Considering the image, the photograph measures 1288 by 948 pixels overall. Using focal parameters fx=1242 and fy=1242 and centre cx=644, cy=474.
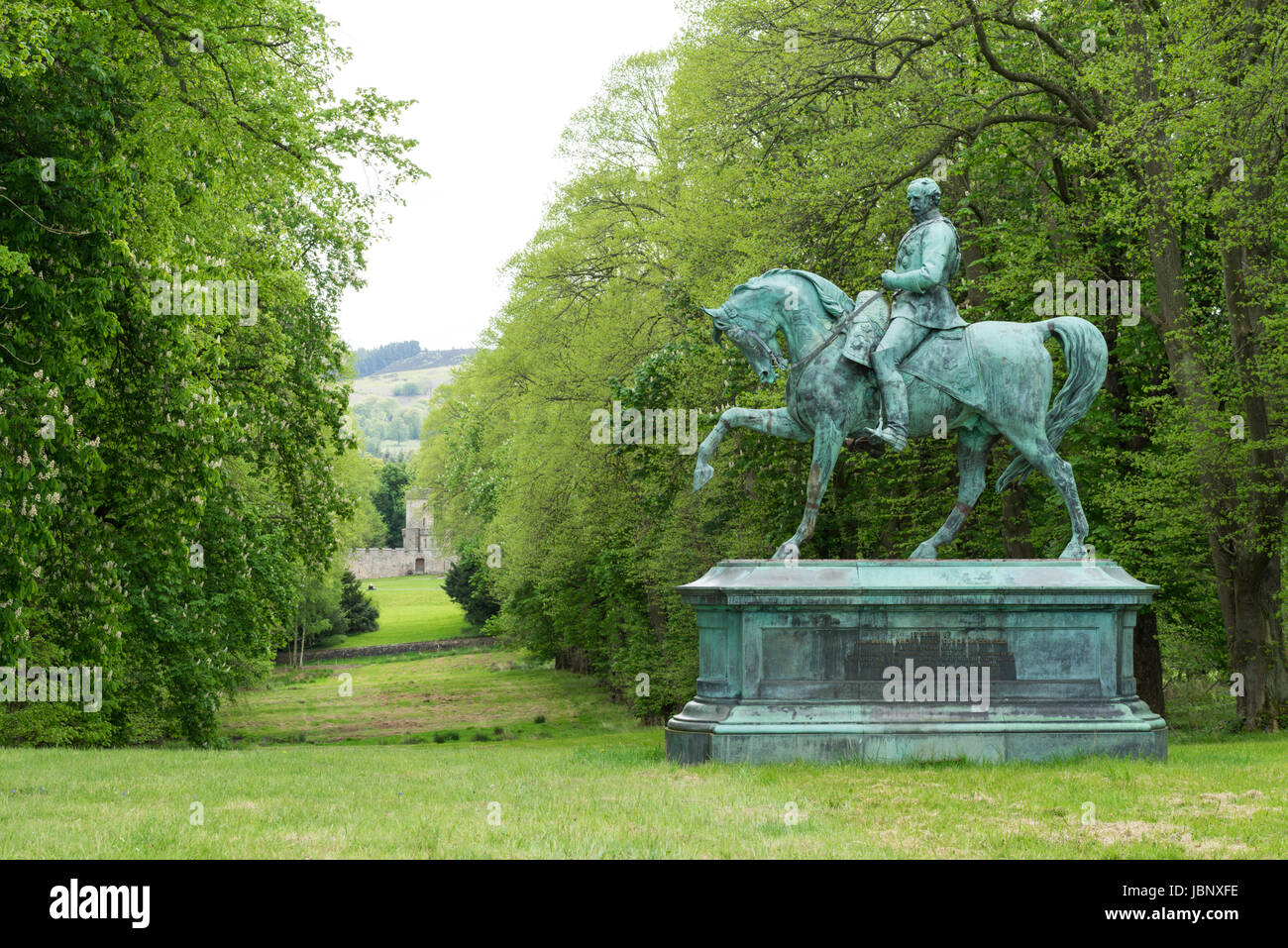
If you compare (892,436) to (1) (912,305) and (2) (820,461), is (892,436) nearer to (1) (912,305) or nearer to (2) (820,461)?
(2) (820,461)

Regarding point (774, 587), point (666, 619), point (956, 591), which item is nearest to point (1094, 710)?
point (956, 591)

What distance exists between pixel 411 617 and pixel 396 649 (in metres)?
19.2

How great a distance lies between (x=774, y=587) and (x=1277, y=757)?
17.7 ft

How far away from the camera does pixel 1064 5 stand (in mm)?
20453

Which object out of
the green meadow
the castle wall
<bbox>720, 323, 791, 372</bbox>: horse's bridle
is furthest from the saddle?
the castle wall

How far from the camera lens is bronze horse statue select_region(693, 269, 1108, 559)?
12.4 metres

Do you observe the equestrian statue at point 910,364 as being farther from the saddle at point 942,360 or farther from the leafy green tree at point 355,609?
the leafy green tree at point 355,609

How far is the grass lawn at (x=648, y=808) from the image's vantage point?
7316 mm

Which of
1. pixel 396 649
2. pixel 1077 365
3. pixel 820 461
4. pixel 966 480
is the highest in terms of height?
pixel 1077 365

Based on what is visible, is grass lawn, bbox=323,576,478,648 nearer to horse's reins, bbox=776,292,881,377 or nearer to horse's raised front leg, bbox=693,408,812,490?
horse's raised front leg, bbox=693,408,812,490

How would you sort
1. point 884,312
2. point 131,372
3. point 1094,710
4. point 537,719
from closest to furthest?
point 1094,710
point 884,312
point 131,372
point 537,719

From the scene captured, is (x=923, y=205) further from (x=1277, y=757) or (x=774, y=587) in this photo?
(x=1277, y=757)

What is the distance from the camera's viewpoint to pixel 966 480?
13.2 metres

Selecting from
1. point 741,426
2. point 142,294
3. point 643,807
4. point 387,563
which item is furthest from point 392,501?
point 643,807
